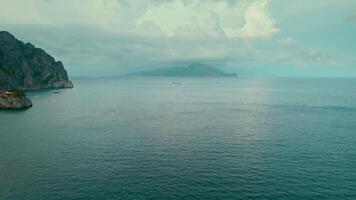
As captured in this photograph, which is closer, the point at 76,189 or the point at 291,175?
the point at 76,189

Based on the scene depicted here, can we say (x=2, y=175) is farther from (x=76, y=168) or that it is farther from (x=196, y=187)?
(x=196, y=187)

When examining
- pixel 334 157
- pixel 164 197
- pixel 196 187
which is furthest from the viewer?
pixel 334 157

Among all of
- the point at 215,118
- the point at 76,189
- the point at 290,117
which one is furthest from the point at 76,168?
the point at 290,117

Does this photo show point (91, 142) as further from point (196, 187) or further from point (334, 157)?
point (334, 157)

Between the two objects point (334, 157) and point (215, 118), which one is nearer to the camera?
point (334, 157)

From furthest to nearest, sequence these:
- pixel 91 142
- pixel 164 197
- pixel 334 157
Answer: pixel 91 142 → pixel 334 157 → pixel 164 197

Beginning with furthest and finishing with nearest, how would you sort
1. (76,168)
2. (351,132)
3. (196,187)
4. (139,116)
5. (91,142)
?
1. (139,116)
2. (351,132)
3. (91,142)
4. (76,168)
5. (196,187)

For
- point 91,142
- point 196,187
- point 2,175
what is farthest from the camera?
point 91,142

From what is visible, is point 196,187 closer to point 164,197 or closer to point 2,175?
point 164,197

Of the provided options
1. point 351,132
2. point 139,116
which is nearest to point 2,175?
point 139,116
